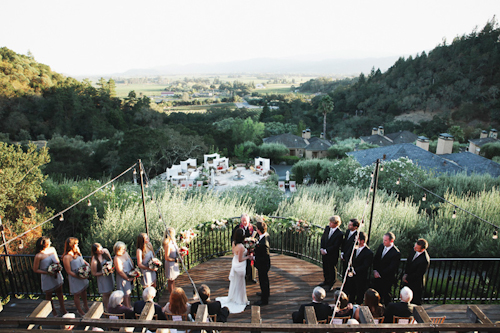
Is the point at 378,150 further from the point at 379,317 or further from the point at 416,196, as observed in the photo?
the point at 379,317

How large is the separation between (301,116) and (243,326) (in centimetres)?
8300

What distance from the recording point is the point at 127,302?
17.8 ft

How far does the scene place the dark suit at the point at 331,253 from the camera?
6.08 m

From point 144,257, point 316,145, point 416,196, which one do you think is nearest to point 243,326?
point 144,257

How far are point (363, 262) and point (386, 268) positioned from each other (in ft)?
1.30

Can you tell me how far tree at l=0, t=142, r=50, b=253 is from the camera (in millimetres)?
9516

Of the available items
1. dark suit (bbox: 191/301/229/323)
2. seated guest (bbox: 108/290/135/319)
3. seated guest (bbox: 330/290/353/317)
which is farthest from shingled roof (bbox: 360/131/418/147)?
seated guest (bbox: 108/290/135/319)

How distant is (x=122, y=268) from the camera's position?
516 centimetres

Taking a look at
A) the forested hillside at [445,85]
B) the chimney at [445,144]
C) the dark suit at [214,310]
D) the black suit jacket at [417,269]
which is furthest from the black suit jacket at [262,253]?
the forested hillside at [445,85]

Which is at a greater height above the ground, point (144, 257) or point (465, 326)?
point (465, 326)

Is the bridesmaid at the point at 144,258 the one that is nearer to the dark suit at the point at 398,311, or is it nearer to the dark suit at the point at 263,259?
the dark suit at the point at 263,259

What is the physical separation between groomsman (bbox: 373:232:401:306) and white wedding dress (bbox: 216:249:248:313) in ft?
7.86

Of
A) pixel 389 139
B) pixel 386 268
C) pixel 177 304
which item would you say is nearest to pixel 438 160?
pixel 386 268

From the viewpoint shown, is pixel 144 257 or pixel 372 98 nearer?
pixel 144 257
